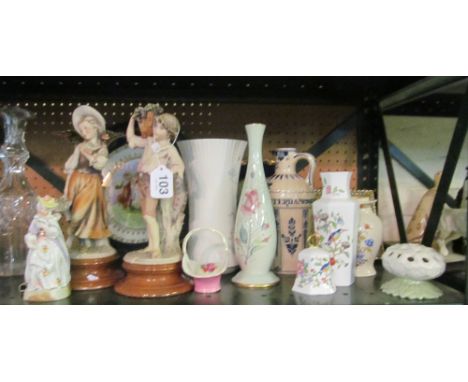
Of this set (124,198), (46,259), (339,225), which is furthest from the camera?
(124,198)

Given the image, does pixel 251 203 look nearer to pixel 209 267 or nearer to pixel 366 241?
pixel 209 267

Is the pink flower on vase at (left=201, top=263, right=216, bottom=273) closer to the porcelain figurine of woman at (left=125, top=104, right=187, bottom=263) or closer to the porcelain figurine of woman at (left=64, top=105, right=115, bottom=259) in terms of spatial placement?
the porcelain figurine of woman at (left=125, top=104, right=187, bottom=263)

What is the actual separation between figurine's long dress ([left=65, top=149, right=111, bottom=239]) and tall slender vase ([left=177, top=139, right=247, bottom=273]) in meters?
0.19

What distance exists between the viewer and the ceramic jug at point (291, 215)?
3.02 ft

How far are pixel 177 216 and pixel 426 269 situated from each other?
0.47 meters

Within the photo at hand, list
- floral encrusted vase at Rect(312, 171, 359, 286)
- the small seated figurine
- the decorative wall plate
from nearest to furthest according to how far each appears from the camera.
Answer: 1. the small seated figurine
2. floral encrusted vase at Rect(312, 171, 359, 286)
3. the decorative wall plate

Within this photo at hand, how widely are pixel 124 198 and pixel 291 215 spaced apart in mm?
393

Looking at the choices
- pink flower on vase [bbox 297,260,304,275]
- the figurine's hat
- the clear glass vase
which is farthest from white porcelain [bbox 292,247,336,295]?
the clear glass vase

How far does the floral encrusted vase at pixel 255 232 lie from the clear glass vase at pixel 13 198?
47cm

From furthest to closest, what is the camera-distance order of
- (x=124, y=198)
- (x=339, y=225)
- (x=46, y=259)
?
(x=124, y=198) → (x=339, y=225) → (x=46, y=259)

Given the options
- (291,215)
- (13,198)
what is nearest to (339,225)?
(291,215)

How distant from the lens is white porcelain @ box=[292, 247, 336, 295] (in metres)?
0.80

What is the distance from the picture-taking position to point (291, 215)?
36.3 inches

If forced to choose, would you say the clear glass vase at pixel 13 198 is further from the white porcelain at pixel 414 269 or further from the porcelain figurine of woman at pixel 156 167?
the white porcelain at pixel 414 269
